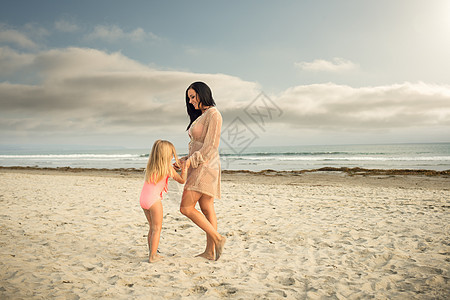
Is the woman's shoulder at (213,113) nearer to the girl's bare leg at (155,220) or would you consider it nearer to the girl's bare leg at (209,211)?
the girl's bare leg at (209,211)

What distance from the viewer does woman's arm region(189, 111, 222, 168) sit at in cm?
305

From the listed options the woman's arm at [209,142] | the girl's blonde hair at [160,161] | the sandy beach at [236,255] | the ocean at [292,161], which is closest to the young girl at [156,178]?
the girl's blonde hair at [160,161]

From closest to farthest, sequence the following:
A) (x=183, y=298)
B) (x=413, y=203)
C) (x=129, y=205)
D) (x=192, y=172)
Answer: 1. (x=183, y=298)
2. (x=192, y=172)
3. (x=129, y=205)
4. (x=413, y=203)

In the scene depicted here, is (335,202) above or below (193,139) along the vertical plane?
below

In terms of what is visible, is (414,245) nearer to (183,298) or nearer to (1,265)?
(183,298)

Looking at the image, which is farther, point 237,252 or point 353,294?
point 237,252

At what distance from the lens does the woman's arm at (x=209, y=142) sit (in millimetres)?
→ 3055

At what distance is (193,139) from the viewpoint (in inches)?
127

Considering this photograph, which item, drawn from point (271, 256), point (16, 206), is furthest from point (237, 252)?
point (16, 206)

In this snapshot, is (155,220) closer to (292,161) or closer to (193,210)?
(193,210)

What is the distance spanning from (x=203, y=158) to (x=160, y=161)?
515mm

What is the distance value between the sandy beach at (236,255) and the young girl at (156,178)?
1.75ft

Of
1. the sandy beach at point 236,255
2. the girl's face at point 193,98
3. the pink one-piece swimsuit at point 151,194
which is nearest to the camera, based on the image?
the sandy beach at point 236,255

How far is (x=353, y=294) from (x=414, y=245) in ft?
6.65
